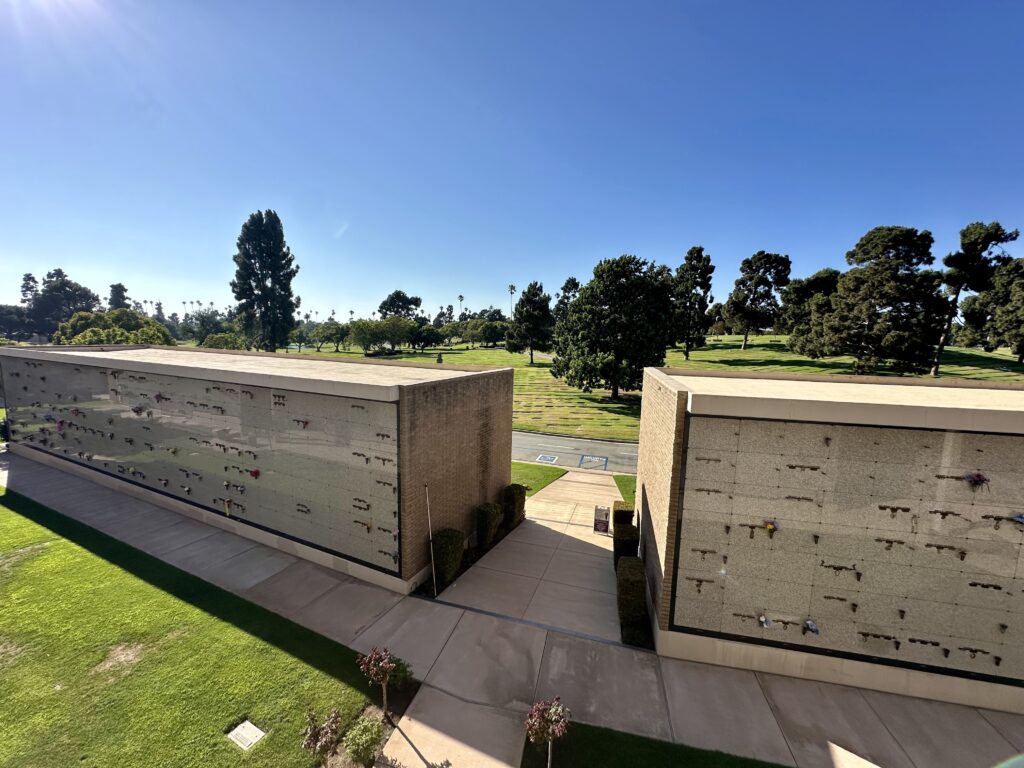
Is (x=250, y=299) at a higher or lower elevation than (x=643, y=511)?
higher

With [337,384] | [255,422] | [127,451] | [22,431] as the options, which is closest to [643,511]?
[337,384]

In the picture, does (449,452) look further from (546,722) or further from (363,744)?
(546,722)

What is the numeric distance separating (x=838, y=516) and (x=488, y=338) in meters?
125

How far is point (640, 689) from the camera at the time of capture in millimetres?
9133

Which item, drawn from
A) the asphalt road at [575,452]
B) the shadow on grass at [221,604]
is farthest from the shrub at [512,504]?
the asphalt road at [575,452]

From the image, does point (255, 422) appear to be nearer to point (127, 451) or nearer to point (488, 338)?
point (127, 451)

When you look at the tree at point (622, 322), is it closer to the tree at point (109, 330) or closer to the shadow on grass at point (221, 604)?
the shadow on grass at point (221, 604)

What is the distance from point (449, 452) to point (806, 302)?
8073 cm

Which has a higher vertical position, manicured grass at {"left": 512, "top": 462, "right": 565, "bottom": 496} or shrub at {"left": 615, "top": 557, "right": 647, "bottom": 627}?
shrub at {"left": 615, "top": 557, "right": 647, "bottom": 627}

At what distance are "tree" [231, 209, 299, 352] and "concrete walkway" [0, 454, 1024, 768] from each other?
252ft

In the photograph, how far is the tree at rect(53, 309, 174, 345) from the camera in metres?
46.4

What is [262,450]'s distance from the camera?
47.2 ft

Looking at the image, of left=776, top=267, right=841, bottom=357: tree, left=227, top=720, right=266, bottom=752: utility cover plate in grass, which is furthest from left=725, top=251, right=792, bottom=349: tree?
left=227, top=720, right=266, bottom=752: utility cover plate in grass

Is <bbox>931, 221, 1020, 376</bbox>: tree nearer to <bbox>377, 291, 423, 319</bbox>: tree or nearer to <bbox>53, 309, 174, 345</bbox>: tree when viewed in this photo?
<bbox>53, 309, 174, 345</bbox>: tree
